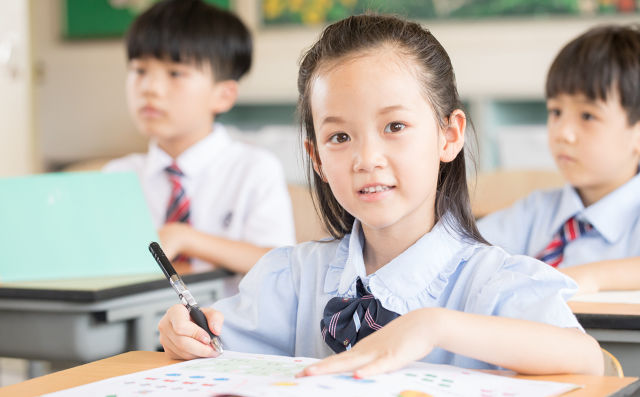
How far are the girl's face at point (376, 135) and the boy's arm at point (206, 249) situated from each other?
3.08ft

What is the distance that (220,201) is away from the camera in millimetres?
2379

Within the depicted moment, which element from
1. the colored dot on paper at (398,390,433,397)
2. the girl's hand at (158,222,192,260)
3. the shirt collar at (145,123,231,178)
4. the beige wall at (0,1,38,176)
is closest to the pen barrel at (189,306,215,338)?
the colored dot on paper at (398,390,433,397)

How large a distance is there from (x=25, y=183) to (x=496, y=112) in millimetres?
2965

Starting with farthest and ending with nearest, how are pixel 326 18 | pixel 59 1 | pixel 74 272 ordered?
pixel 59 1 → pixel 326 18 → pixel 74 272

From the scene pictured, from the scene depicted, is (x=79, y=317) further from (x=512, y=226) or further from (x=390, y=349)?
(x=512, y=226)

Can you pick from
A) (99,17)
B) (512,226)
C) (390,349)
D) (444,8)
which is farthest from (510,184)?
(99,17)

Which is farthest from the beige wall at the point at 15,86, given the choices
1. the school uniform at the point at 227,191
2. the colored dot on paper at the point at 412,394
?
the colored dot on paper at the point at 412,394

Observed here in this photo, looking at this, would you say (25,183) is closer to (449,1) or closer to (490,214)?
(490,214)

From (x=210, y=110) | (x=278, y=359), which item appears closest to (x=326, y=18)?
(x=210, y=110)

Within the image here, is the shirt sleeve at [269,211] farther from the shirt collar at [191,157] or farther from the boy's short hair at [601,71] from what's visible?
the boy's short hair at [601,71]

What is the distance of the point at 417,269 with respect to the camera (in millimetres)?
1141

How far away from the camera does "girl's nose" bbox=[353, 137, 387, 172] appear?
42.0 inches

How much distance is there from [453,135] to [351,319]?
31cm

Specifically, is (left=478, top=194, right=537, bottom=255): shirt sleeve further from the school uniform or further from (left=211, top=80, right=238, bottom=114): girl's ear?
(left=211, top=80, right=238, bottom=114): girl's ear
